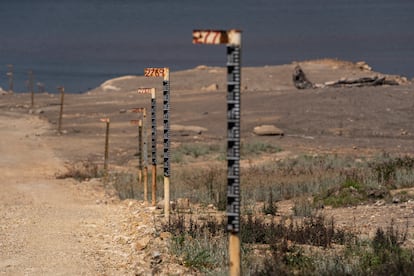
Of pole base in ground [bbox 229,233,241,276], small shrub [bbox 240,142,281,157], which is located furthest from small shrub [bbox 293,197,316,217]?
small shrub [bbox 240,142,281,157]

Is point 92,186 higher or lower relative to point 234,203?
lower

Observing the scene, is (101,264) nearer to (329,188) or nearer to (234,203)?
(234,203)

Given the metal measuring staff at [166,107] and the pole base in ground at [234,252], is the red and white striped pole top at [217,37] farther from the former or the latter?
the metal measuring staff at [166,107]

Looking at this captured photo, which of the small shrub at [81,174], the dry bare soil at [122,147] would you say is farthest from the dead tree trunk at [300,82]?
the small shrub at [81,174]

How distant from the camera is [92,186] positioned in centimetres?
1997

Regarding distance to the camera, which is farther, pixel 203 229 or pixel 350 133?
pixel 350 133

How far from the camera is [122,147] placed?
32312 millimetres

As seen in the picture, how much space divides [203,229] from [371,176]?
7151 mm

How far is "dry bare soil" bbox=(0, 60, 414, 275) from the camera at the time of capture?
10.8 metres

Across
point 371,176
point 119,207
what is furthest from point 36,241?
point 371,176

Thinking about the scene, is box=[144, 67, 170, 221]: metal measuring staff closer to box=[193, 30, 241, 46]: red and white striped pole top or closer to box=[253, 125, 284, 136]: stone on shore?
box=[193, 30, 241, 46]: red and white striped pole top

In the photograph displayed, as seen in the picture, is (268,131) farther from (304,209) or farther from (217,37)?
(217,37)

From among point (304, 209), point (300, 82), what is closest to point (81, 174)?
point (304, 209)

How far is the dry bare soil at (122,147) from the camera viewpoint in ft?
35.5
